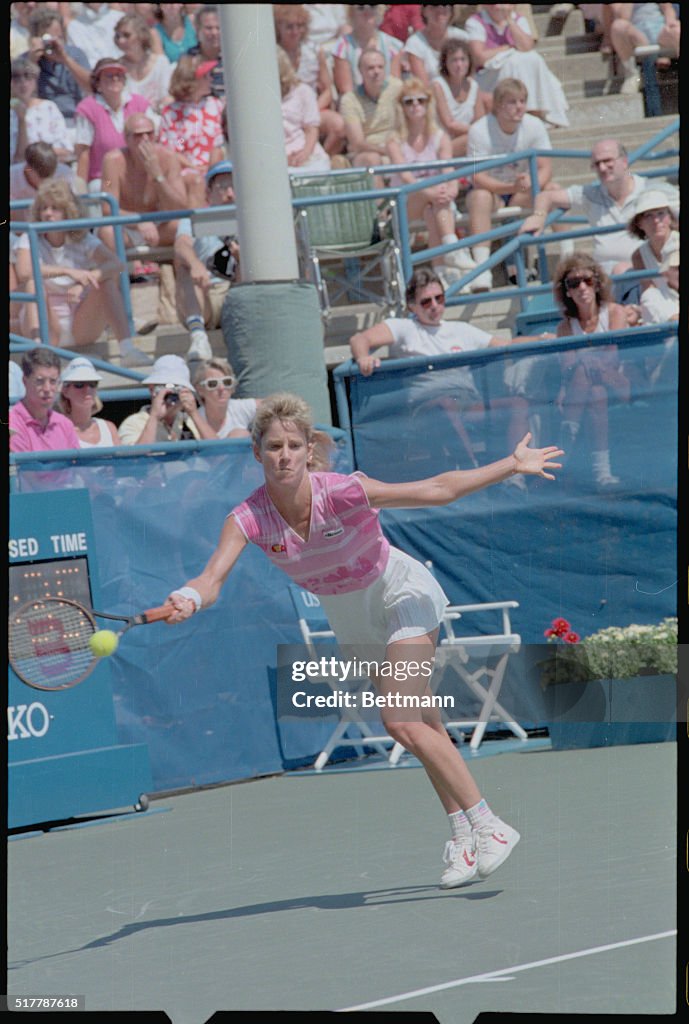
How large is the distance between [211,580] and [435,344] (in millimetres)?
4227

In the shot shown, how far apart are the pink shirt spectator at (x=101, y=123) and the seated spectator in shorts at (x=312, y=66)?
42.9 inches

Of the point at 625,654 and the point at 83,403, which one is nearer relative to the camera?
the point at 625,654

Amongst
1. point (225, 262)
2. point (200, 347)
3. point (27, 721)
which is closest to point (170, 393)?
point (200, 347)

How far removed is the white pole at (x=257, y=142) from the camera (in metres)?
7.55

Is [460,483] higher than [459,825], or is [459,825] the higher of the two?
[460,483]

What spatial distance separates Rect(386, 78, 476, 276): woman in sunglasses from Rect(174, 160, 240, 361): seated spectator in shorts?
1.33 metres

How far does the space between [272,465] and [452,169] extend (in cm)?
624

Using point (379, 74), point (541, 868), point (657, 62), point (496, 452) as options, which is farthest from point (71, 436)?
point (657, 62)

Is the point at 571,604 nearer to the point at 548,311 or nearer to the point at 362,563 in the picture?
the point at 548,311

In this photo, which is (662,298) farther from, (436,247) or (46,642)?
(46,642)

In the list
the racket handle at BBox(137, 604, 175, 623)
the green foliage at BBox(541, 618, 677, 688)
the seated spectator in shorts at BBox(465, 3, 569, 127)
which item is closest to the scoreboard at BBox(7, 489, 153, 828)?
the green foliage at BBox(541, 618, 677, 688)

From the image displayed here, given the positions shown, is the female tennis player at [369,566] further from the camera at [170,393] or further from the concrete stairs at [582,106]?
the concrete stairs at [582,106]

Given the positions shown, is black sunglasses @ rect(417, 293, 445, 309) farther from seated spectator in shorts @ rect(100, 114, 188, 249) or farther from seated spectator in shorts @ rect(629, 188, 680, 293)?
seated spectator in shorts @ rect(100, 114, 188, 249)

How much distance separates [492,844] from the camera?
203 inches
